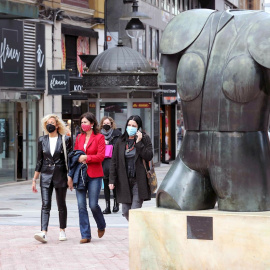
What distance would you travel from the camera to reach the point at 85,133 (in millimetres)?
11992

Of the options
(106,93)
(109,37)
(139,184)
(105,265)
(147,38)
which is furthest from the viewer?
(147,38)

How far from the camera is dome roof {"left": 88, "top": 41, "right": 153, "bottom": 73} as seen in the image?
21045 mm

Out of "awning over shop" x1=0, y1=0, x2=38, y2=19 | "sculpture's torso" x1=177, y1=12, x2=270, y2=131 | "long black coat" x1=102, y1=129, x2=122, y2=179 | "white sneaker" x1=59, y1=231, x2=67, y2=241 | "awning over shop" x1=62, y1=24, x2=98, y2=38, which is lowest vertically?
"white sneaker" x1=59, y1=231, x2=67, y2=241

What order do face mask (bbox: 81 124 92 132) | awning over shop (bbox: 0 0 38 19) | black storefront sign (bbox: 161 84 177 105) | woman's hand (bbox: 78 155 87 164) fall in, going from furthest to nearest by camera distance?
black storefront sign (bbox: 161 84 177 105) → awning over shop (bbox: 0 0 38 19) → face mask (bbox: 81 124 92 132) → woman's hand (bbox: 78 155 87 164)

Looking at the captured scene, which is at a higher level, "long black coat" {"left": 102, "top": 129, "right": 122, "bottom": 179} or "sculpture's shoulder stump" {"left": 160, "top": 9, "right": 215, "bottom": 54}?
"sculpture's shoulder stump" {"left": 160, "top": 9, "right": 215, "bottom": 54}

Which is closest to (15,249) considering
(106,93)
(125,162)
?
(125,162)

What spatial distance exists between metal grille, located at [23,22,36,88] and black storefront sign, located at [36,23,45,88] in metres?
0.14

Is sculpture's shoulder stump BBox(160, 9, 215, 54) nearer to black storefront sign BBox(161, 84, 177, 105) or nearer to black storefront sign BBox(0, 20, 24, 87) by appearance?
black storefront sign BBox(0, 20, 24, 87)

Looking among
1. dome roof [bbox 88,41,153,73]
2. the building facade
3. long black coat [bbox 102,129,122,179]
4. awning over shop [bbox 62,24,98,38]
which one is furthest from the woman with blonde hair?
awning over shop [bbox 62,24,98,38]

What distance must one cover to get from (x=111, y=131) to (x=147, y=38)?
69.4 ft

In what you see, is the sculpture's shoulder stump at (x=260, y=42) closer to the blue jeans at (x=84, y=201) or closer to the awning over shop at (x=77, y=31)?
the blue jeans at (x=84, y=201)

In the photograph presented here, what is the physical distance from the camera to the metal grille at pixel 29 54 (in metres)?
24.8

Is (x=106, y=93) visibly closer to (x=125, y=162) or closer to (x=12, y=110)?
(x=12, y=110)

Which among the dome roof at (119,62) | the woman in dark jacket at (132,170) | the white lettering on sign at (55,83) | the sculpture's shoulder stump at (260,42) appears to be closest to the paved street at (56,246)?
the woman in dark jacket at (132,170)
